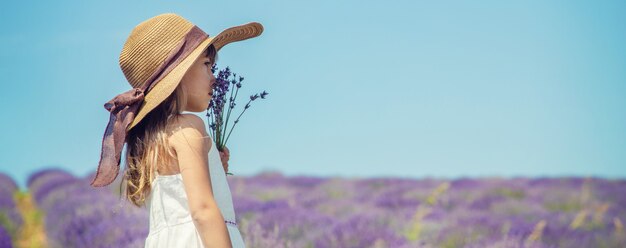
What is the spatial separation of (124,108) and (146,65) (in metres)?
0.15

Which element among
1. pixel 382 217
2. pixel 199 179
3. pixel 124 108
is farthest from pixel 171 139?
pixel 382 217

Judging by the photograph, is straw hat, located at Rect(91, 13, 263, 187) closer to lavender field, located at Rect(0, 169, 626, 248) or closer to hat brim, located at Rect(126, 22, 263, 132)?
hat brim, located at Rect(126, 22, 263, 132)

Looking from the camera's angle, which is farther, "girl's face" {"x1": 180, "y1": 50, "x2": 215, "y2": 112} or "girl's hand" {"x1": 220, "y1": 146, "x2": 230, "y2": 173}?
"girl's hand" {"x1": 220, "y1": 146, "x2": 230, "y2": 173}

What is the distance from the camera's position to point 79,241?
19.2 ft

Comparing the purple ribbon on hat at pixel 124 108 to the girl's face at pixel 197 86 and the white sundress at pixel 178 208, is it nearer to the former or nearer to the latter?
the girl's face at pixel 197 86

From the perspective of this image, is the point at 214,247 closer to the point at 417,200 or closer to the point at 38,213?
the point at 417,200

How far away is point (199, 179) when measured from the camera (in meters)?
2.21

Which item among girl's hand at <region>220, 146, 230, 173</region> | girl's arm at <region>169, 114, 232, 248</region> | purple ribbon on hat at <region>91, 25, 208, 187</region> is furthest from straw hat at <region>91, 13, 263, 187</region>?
girl's hand at <region>220, 146, 230, 173</region>

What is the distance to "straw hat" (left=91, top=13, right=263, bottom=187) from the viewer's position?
2.45m

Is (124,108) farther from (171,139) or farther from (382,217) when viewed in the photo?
(382,217)

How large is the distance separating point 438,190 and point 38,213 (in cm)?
556

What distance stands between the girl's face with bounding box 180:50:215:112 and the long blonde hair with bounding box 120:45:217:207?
2cm

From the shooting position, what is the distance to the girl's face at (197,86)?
2.43 meters

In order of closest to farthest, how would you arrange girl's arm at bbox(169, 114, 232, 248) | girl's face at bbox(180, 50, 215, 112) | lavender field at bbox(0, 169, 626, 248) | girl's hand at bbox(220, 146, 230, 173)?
girl's arm at bbox(169, 114, 232, 248) → girl's face at bbox(180, 50, 215, 112) → girl's hand at bbox(220, 146, 230, 173) → lavender field at bbox(0, 169, 626, 248)
